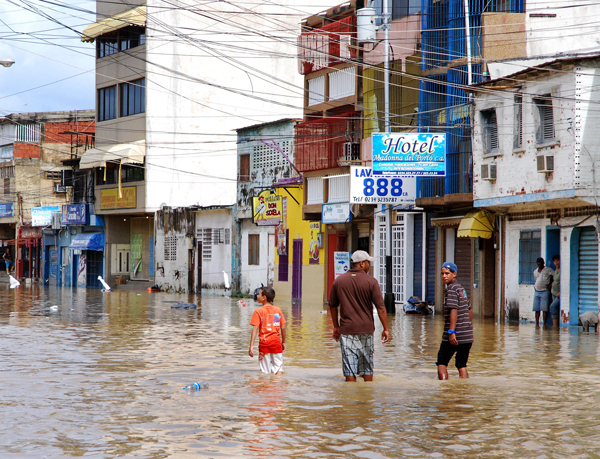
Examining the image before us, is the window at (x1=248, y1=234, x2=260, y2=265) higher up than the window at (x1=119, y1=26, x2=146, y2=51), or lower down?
lower down

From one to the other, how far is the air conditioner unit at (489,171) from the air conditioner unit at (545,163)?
272 cm

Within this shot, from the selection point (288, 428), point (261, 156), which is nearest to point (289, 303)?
point (261, 156)

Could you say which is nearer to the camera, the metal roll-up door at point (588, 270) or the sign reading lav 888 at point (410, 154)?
the metal roll-up door at point (588, 270)

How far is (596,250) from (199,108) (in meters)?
34.2

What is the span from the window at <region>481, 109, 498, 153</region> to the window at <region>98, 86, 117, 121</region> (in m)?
33.7

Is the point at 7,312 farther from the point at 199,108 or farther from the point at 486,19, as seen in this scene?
the point at 199,108

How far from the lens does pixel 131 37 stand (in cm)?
5562

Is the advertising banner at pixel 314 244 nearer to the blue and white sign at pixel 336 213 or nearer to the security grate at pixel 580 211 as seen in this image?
the blue and white sign at pixel 336 213

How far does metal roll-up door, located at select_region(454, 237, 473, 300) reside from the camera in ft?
101

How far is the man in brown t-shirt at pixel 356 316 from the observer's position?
11773 mm

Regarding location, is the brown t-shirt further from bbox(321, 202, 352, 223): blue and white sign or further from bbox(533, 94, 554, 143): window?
bbox(321, 202, 352, 223): blue and white sign

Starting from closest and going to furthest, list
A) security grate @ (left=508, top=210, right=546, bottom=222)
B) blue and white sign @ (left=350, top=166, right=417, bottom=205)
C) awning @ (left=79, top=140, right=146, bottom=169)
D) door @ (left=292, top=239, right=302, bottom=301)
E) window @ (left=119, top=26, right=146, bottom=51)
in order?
→ security grate @ (left=508, top=210, right=546, bottom=222), blue and white sign @ (left=350, top=166, right=417, bottom=205), door @ (left=292, top=239, right=302, bottom=301), awning @ (left=79, top=140, right=146, bottom=169), window @ (left=119, top=26, right=146, bottom=51)

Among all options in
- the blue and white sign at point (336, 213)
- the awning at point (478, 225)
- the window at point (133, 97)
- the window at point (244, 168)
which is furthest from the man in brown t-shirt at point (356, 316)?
the window at point (133, 97)

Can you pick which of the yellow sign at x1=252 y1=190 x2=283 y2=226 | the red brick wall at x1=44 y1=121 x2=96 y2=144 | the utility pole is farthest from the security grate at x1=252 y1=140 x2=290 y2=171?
the red brick wall at x1=44 y1=121 x2=96 y2=144
